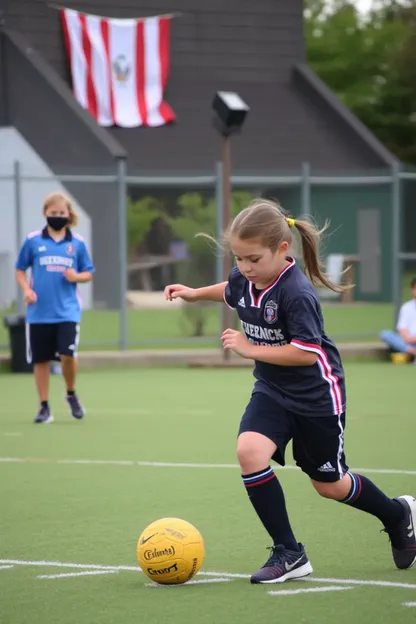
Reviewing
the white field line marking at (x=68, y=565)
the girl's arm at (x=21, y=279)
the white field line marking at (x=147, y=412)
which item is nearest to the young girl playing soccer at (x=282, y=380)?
the white field line marking at (x=68, y=565)

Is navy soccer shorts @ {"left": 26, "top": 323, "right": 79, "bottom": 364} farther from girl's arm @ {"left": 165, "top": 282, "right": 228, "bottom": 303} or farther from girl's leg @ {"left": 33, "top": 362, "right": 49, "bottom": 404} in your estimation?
girl's arm @ {"left": 165, "top": 282, "right": 228, "bottom": 303}

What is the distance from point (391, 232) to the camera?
20.4 metres

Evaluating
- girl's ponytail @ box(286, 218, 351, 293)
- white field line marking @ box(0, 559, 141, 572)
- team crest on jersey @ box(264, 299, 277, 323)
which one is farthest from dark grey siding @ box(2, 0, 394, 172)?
team crest on jersey @ box(264, 299, 277, 323)

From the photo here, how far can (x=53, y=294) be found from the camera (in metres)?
12.0

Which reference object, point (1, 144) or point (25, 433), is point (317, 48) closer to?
point (1, 144)

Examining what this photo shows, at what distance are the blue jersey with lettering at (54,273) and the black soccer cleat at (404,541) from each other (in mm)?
6129

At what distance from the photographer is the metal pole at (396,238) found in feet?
65.6

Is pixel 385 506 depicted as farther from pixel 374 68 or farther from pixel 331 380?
pixel 374 68

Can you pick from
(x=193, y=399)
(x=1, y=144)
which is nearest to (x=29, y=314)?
(x=193, y=399)

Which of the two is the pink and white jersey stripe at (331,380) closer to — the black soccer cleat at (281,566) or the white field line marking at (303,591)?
the black soccer cleat at (281,566)

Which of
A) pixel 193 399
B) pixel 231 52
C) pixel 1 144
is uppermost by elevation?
pixel 231 52

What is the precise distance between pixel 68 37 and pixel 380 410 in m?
18.7

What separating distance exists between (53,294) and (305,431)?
6.31m

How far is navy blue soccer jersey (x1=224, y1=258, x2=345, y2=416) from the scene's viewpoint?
5941 millimetres
